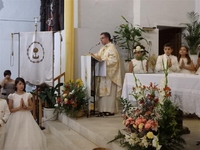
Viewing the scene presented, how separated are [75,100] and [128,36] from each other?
208 centimetres

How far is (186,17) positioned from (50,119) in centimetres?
428

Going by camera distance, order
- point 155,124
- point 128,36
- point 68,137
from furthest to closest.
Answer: point 128,36
point 68,137
point 155,124

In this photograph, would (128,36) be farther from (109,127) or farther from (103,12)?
(109,127)

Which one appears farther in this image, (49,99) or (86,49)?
(86,49)

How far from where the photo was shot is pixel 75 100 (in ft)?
18.1

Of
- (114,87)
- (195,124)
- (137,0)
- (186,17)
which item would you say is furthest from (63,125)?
(186,17)

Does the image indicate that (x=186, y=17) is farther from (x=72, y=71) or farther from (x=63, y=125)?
(x=63, y=125)

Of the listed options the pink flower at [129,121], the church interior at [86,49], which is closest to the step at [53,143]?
the church interior at [86,49]

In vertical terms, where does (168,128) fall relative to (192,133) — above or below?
above

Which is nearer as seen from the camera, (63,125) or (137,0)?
(63,125)

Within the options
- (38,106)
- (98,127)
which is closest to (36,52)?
(38,106)

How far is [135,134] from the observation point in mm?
3059

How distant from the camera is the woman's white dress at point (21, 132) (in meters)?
3.92

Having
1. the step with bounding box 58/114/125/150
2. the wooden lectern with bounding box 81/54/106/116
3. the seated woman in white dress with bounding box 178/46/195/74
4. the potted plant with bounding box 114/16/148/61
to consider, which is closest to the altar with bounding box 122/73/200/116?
the step with bounding box 58/114/125/150
